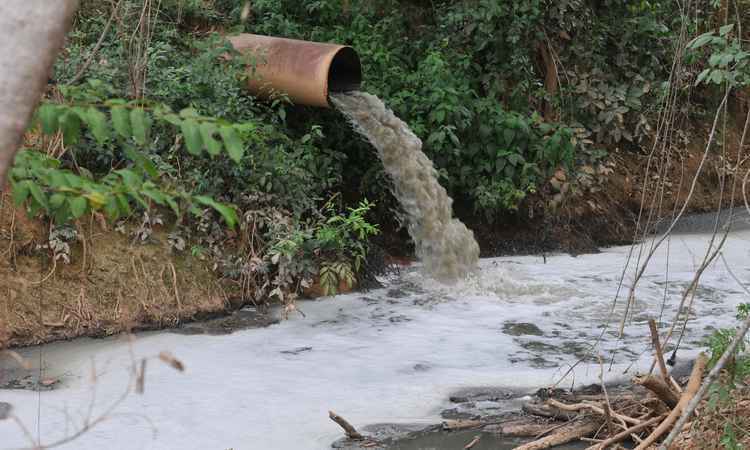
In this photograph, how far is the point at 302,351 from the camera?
6.91 metres

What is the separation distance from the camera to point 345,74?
9078 mm

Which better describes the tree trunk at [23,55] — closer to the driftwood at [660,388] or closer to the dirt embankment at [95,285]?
the driftwood at [660,388]

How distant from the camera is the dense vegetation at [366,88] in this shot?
25.8 ft

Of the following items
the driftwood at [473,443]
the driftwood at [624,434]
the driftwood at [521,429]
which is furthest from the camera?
the driftwood at [521,429]

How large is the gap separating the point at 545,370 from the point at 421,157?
2.96m

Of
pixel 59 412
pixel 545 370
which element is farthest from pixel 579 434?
pixel 59 412

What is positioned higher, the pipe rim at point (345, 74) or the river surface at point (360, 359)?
the pipe rim at point (345, 74)

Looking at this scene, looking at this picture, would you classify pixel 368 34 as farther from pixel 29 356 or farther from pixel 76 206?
pixel 76 206

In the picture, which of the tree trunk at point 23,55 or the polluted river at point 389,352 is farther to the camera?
the polluted river at point 389,352

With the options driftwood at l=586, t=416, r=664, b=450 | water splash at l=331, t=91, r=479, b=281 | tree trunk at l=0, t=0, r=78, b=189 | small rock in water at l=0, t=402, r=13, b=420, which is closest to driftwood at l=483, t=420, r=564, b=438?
driftwood at l=586, t=416, r=664, b=450

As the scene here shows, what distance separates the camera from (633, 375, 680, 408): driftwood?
452 centimetres

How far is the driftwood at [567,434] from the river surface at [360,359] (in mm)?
706

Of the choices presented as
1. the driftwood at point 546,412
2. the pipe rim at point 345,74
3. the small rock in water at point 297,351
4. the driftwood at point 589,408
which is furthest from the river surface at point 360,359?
the pipe rim at point 345,74

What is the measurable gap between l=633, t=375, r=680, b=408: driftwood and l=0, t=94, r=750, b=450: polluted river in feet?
1.17
